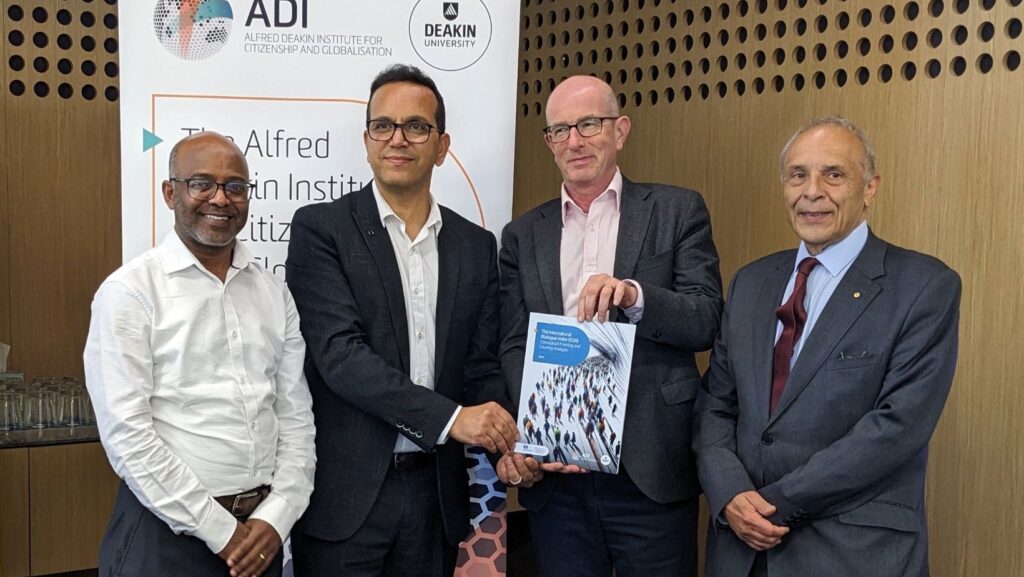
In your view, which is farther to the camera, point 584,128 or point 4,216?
point 4,216

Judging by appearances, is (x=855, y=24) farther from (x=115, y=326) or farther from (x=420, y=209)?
(x=115, y=326)

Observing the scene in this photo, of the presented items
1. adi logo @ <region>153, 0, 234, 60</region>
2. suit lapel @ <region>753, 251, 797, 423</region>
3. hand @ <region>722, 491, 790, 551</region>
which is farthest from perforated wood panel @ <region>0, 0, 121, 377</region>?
hand @ <region>722, 491, 790, 551</region>

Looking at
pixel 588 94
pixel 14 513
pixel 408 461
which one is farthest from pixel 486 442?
pixel 14 513

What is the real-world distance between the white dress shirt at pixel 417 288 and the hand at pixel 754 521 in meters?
0.93

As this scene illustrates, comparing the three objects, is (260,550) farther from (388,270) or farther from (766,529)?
(766,529)

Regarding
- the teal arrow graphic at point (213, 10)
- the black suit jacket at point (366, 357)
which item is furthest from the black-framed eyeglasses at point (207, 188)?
the teal arrow graphic at point (213, 10)

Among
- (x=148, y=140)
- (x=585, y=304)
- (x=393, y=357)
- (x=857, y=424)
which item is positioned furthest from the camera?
(x=148, y=140)

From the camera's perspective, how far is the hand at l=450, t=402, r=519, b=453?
252cm

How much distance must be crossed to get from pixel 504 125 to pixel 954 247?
1627 millimetres

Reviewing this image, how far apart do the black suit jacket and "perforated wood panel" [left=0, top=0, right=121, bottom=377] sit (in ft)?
9.27

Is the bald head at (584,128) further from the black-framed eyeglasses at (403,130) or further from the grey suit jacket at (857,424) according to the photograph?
the grey suit jacket at (857,424)

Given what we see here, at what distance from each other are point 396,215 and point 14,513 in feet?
→ 10.1

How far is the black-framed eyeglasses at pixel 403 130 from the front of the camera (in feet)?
8.72

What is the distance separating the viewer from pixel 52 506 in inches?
179
